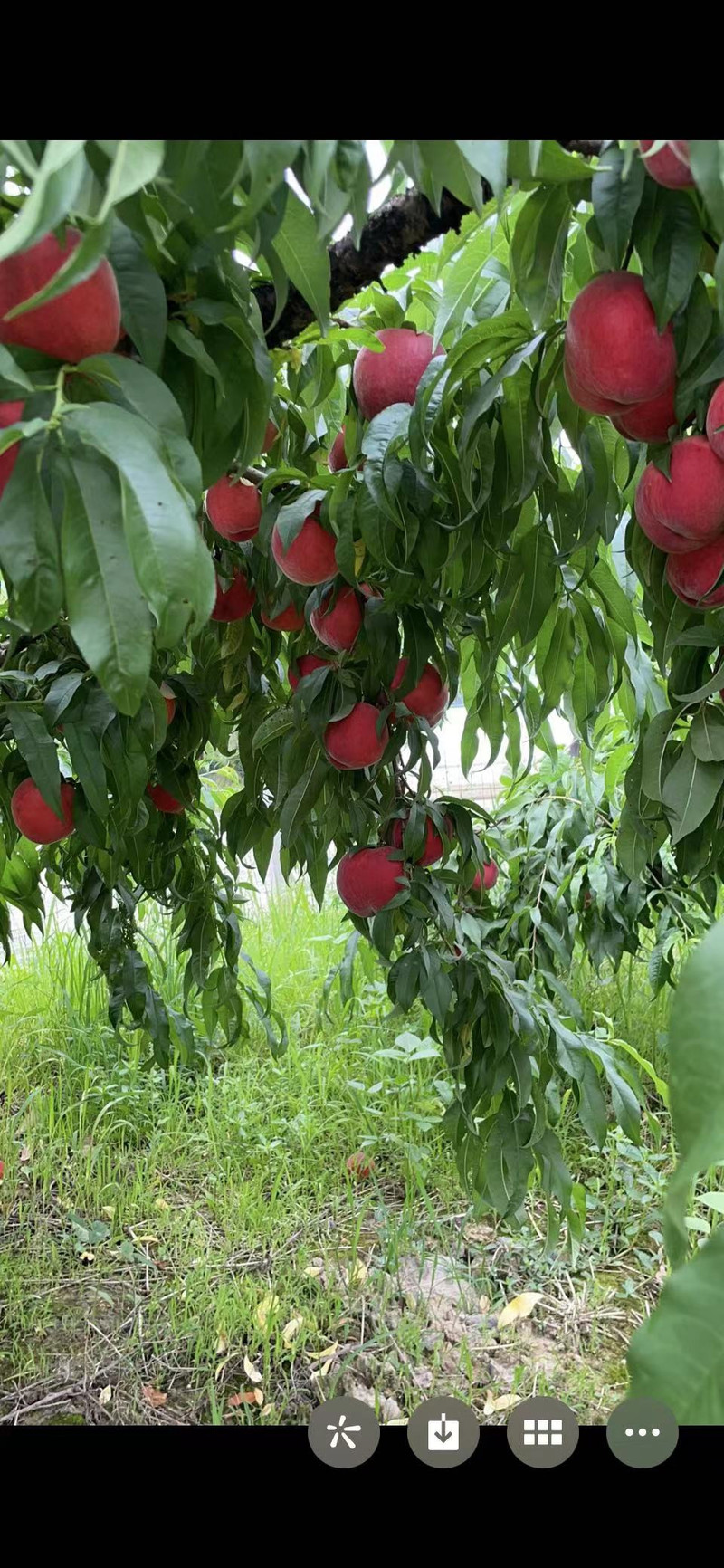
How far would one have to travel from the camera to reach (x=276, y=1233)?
1744 millimetres

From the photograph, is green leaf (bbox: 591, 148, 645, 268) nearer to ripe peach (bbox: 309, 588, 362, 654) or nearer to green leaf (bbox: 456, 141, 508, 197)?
green leaf (bbox: 456, 141, 508, 197)

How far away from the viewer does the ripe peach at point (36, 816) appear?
3.02 ft

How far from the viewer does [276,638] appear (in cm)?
95

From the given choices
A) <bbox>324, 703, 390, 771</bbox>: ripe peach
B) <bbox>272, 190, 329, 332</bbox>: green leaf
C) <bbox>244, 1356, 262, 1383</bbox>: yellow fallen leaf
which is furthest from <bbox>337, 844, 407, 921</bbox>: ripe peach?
<bbox>244, 1356, 262, 1383</bbox>: yellow fallen leaf

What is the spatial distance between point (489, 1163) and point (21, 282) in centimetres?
98

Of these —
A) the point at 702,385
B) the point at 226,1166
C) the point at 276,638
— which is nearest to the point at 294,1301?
the point at 226,1166

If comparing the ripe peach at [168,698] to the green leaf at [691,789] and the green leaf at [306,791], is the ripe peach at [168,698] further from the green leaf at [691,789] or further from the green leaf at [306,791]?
the green leaf at [691,789]

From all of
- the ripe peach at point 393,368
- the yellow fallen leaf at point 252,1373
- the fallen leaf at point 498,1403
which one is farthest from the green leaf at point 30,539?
the yellow fallen leaf at point 252,1373

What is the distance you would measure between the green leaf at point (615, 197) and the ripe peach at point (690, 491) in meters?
0.11

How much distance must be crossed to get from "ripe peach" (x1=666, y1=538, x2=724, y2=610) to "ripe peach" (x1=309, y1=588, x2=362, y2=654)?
10.8 inches

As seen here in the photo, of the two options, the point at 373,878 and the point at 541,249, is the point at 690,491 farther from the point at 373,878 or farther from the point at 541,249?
the point at 373,878

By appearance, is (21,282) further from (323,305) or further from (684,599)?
(684,599)

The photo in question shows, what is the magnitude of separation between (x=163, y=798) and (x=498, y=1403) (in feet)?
3.08

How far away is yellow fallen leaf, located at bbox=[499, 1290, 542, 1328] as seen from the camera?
153 cm
